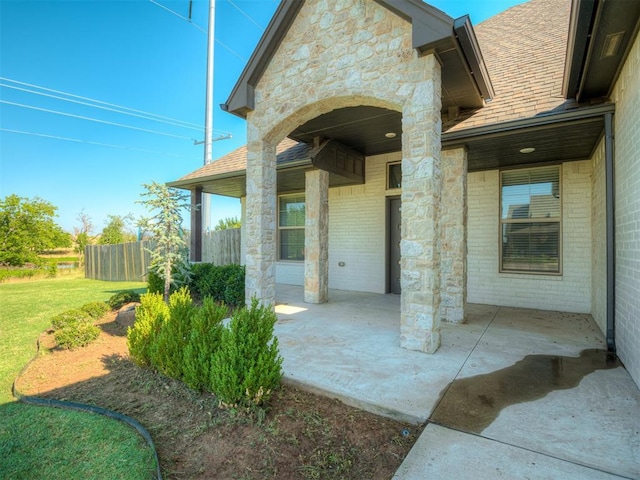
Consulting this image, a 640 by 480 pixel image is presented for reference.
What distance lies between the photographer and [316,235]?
6629mm

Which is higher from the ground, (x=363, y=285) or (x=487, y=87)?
(x=487, y=87)

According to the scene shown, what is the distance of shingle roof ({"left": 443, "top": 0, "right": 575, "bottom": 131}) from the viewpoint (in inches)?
179

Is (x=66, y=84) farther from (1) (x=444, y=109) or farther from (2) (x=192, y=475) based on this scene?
(2) (x=192, y=475)

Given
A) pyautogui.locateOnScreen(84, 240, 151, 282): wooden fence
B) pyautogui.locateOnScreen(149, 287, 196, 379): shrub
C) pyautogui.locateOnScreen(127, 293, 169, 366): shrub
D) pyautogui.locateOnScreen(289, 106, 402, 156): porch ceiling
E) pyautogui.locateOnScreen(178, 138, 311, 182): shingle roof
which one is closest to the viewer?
pyautogui.locateOnScreen(149, 287, 196, 379): shrub

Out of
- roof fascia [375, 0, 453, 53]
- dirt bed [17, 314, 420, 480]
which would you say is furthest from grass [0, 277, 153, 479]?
roof fascia [375, 0, 453, 53]

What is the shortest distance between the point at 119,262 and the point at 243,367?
13814 mm

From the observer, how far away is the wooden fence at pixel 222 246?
1145 centimetres

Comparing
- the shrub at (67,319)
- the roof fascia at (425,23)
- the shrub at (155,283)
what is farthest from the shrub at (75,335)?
the roof fascia at (425,23)

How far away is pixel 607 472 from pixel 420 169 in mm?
2897

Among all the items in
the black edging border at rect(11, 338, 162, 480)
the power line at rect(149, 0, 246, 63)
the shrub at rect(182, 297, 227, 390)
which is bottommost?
the black edging border at rect(11, 338, 162, 480)

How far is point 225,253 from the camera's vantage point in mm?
11742

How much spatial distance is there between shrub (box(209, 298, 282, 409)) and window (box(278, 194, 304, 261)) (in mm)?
6341

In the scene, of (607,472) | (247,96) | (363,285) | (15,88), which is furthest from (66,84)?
(607,472)

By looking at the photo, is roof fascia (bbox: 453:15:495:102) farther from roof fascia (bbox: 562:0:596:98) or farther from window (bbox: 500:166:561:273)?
window (bbox: 500:166:561:273)
